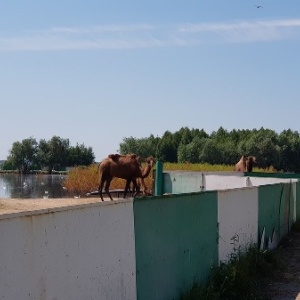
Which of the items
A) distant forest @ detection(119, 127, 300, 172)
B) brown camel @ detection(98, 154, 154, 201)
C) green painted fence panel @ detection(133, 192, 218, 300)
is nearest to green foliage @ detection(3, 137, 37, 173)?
distant forest @ detection(119, 127, 300, 172)

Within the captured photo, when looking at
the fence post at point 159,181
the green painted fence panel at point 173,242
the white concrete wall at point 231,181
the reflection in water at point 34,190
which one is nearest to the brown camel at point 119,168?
the white concrete wall at point 231,181

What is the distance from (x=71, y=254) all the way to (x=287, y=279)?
6.04m

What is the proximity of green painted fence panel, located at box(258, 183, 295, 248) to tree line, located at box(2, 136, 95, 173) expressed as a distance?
237 ft

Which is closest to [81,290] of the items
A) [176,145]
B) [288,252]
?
[288,252]

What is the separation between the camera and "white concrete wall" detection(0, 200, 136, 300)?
5.25 meters

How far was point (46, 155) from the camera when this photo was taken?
91.5 metres

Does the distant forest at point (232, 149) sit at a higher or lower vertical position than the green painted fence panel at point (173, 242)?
higher

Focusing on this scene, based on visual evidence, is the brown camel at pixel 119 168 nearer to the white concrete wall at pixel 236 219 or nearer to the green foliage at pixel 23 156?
the white concrete wall at pixel 236 219

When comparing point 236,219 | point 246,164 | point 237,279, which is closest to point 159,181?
point 246,164

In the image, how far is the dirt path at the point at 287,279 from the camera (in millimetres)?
10082

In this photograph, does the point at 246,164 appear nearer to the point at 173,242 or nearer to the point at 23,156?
Result: the point at 173,242

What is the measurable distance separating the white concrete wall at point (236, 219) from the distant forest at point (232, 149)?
7373 cm

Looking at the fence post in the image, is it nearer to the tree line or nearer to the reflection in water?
the reflection in water

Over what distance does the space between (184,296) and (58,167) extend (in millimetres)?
79854
